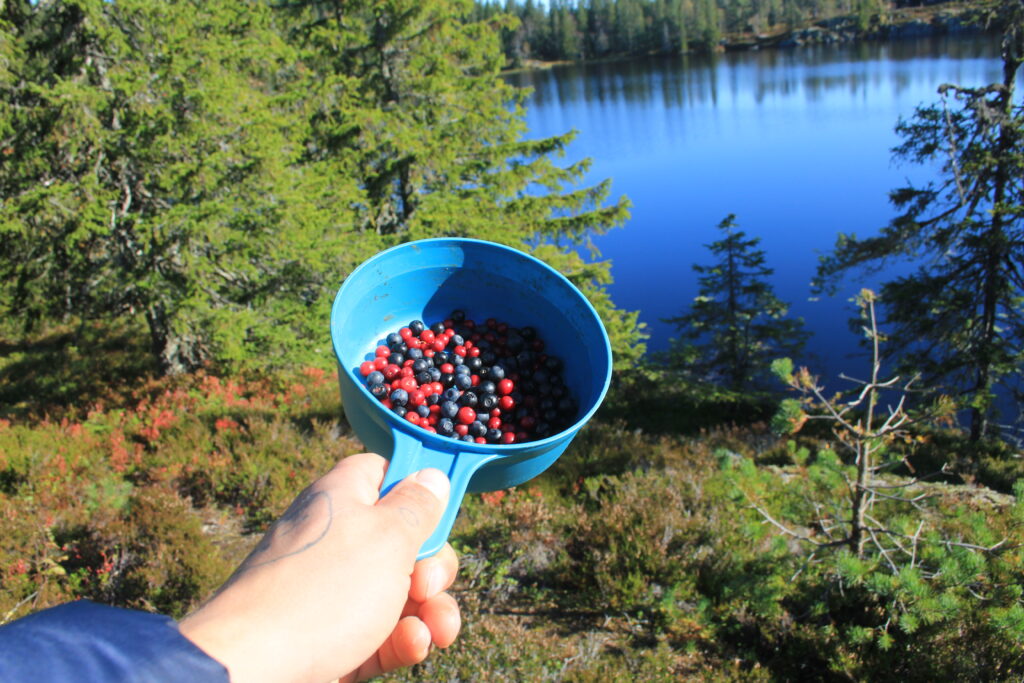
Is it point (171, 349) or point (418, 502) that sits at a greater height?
point (418, 502)

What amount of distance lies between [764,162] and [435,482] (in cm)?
2881

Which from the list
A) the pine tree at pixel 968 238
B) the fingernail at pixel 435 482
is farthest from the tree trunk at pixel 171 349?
the pine tree at pixel 968 238

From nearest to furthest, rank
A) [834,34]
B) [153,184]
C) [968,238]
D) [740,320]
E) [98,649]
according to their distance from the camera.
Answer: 1. [98,649]
2. [153,184]
3. [968,238]
4. [740,320]
5. [834,34]

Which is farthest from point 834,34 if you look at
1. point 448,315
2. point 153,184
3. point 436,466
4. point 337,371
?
point 436,466

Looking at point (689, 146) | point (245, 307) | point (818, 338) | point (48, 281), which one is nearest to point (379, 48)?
point (245, 307)

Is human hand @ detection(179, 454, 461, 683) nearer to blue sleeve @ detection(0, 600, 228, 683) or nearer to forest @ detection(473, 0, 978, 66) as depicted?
blue sleeve @ detection(0, 600, 228, 683)

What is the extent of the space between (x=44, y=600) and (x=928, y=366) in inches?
431

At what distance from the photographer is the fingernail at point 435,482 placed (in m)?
1.51

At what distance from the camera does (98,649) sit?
0.82 meters

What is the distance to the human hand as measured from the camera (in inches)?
41.6

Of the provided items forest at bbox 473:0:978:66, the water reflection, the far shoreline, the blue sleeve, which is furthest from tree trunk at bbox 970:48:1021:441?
forest at bbox 473:0:978:66

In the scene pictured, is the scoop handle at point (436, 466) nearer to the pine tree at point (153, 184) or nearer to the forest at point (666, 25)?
the pine tree at point (153, 184)

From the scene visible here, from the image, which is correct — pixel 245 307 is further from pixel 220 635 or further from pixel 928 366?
pixel 928 366

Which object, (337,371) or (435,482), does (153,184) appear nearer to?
(337,371)
